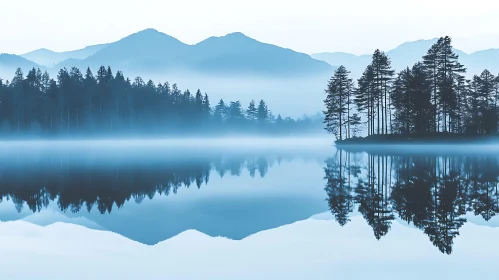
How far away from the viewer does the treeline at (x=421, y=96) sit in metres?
71.2

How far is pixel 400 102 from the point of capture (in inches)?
3049

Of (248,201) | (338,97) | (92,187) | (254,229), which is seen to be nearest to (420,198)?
(248,201)

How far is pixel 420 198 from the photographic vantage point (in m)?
17.5

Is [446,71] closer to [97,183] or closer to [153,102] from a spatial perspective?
[97,183]

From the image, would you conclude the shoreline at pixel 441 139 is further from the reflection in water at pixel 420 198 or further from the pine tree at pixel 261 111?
the pine tree at pixel 261 111

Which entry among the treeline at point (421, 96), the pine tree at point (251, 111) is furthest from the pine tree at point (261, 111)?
the treeline at point (421, 96)

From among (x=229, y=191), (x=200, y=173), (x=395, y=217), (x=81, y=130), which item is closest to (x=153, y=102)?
(x=81, y=130)

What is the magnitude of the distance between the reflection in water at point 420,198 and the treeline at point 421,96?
46024 mm

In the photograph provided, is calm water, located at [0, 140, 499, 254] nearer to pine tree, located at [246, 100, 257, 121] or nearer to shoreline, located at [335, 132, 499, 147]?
shoreline, located at [335, 132, 499, 147]

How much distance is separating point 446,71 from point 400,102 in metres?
8.96

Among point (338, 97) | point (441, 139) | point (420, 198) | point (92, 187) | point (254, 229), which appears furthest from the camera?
point (338, 97)

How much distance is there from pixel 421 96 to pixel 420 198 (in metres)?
57.2

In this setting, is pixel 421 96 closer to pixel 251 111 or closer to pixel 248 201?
pixel 248 201

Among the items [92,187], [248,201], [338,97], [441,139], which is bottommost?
[248,201]
